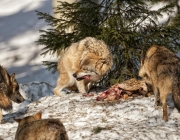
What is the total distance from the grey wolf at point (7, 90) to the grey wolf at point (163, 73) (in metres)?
3.04

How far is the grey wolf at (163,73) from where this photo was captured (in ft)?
29.7

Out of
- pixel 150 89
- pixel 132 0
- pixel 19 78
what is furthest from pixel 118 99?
pixel 19 78

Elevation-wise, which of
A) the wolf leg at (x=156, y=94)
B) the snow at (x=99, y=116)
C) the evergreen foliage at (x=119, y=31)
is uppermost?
the evergreen foliage at (x=119, y=31)

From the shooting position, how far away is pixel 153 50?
403 inches

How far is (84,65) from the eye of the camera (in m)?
10.9

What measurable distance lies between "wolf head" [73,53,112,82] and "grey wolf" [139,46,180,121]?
1.24m

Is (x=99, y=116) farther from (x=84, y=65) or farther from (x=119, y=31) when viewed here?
(x=119, y=31)

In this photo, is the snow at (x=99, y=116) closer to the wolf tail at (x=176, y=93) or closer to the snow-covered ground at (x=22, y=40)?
the wolf tail at (x=176, y=93)

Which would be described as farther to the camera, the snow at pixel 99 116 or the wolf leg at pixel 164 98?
the wolf leg at pixel 164 98

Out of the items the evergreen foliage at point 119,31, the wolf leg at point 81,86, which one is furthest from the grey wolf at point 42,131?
the evergreen foliage at point 119,31

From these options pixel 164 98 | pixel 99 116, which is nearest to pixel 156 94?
pixel 164 98

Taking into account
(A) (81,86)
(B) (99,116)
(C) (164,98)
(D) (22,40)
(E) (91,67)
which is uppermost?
(D) (22,40)

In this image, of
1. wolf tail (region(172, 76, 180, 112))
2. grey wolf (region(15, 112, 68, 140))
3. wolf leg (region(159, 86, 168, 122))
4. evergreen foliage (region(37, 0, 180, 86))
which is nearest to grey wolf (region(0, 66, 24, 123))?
evergreen foliage (region(37, 0, 180, 86))

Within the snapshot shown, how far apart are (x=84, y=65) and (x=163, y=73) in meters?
2.31
